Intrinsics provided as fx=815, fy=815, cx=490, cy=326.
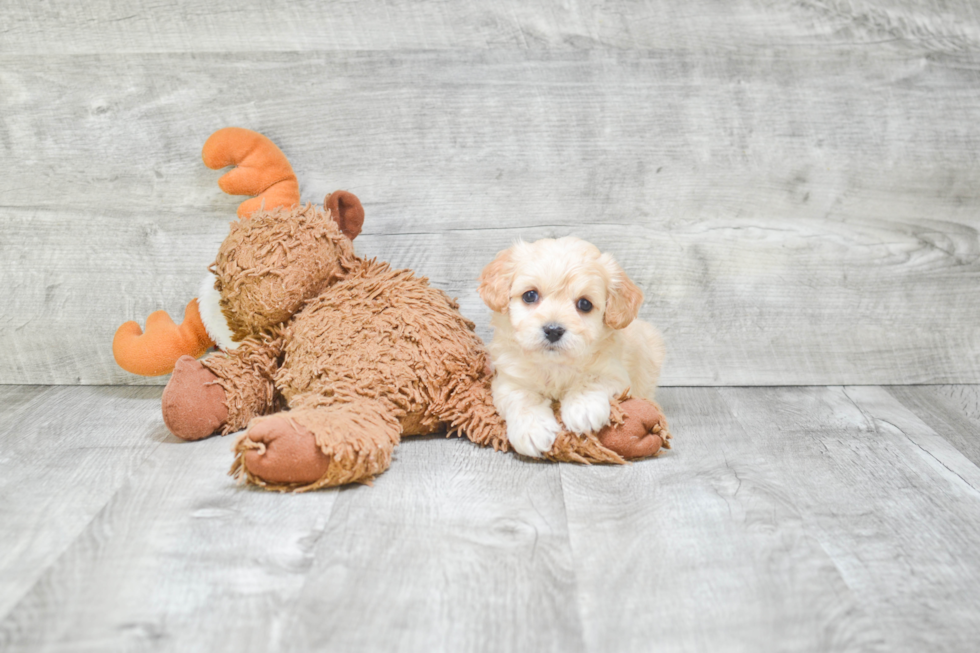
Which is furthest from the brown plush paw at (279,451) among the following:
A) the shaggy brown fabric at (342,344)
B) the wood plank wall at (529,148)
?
the wood plank wall at (529,148)

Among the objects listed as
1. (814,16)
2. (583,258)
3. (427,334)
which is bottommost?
(427,334)

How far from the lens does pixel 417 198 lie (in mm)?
1878

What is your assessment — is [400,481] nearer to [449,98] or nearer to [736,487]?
[736,487]

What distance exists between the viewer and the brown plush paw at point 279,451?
1227 millimetres

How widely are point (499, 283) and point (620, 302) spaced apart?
207 mm

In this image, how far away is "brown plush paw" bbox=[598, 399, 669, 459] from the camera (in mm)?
1421

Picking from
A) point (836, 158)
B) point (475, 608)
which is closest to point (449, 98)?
point (836, 158)

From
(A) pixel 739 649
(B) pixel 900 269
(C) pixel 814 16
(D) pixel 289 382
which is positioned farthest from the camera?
(B) pixel 900 269

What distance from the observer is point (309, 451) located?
1242mm

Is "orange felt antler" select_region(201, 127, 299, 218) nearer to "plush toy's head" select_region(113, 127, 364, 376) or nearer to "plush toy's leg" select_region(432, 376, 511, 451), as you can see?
"plush toy's head" select_region(113, 127, 364, 376)

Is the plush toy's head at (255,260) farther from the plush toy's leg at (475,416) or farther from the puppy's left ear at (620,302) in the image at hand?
the puppy's left ear at (620,302)

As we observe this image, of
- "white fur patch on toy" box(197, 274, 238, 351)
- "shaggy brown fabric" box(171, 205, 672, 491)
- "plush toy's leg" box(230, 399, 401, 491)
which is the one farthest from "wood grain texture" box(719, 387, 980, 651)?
"white fur patch on toy" box(197, 274, 238, 351)

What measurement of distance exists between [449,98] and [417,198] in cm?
24

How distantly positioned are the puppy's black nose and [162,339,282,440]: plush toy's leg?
570mm
